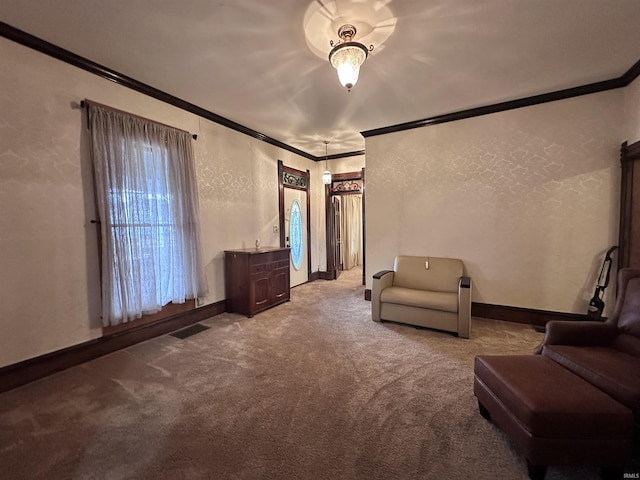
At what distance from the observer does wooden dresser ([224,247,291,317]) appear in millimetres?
3973

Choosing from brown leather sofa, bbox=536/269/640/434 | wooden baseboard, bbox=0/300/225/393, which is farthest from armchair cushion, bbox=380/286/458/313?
wooden baseboard, bbox=0/300/225/393

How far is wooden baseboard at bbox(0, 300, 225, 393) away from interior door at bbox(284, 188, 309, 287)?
2.35 m

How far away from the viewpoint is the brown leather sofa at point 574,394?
133cm

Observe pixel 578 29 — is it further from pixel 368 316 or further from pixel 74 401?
pixel 74 401

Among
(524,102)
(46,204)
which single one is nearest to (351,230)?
(524,102)

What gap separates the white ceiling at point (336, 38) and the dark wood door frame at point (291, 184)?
175 cm

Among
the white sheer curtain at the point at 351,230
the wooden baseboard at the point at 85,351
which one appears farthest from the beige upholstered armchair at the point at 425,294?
the white sheer curtain at the point at 351,230

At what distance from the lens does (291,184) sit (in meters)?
5.68

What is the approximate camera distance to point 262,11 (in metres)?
2.06

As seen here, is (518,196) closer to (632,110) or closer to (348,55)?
(632,110)

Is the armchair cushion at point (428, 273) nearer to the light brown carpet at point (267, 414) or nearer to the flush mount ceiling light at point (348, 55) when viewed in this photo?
the light brown carpet at point (267, 414)

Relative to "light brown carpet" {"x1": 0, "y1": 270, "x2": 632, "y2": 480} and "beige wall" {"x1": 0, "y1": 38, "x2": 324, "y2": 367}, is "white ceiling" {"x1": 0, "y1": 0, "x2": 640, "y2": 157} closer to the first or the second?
"beige wall" {"x1": 0, "y1": 38, "x2": 324, "y2": 367}

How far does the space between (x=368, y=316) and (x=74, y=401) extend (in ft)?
10.4

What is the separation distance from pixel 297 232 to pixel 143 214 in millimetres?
3235
